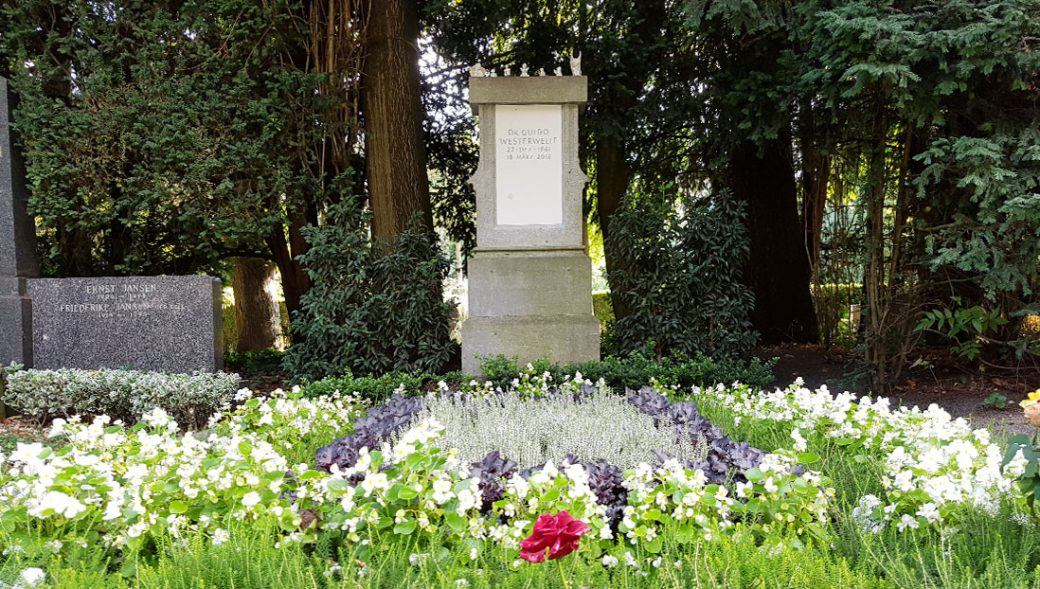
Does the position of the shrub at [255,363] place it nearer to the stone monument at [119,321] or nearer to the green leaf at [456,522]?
the stone monument at [119,321]

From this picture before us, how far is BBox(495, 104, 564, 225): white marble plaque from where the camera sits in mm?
7441

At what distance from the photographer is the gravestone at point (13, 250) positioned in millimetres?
7625

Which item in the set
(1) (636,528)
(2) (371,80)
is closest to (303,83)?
(2) (371,80)

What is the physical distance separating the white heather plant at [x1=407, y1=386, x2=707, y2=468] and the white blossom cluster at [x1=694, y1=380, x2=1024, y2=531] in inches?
26.3

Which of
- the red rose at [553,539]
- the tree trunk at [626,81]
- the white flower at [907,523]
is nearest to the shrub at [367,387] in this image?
the tree trunk at [626,81]

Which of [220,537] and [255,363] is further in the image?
[255,363]

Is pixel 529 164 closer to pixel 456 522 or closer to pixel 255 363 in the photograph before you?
pixel 255 363

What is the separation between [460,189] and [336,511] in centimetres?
854

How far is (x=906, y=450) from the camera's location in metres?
3.67

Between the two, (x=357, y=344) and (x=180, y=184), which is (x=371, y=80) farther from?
(x=357, y=344)

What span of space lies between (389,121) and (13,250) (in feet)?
14.1

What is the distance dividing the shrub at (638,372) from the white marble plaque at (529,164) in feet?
5.07

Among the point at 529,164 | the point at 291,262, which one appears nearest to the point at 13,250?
the point at 291,262

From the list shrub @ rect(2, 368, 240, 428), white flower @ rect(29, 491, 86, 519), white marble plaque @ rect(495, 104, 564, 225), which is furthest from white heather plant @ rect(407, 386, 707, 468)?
white marble plaque @ rect(495, 104, 564, 225)
